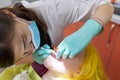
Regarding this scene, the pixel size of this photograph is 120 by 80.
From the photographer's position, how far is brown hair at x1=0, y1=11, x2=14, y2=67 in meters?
0.70

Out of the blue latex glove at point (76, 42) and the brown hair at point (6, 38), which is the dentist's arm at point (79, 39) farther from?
the brown hair at point (6, 38)

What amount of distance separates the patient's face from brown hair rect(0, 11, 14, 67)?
0.02 meters

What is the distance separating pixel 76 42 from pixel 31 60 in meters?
0.26

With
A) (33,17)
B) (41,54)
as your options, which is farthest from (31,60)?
(33,17)

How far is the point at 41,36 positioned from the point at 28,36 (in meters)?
0.13

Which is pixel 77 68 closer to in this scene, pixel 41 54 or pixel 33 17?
pixel 41 54

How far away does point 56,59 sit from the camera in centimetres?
85

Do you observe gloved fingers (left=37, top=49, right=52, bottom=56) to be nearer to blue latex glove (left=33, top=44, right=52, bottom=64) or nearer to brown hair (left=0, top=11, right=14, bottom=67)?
blue latex glove (left=33, top=44, right=52, bottom=64)

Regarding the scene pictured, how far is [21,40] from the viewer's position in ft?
2.46

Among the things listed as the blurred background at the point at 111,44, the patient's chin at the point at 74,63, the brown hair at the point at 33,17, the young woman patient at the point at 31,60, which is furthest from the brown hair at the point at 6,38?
the blurred background at the point at 111,44

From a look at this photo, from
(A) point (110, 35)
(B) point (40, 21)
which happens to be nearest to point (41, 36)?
(B) point (40, 21)

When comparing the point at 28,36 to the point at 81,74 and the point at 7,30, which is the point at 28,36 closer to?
the point at 7,30

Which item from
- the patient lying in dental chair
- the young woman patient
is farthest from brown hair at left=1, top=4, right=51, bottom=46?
the patient lying in dental chair

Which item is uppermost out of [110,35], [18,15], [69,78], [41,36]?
[18,15]
